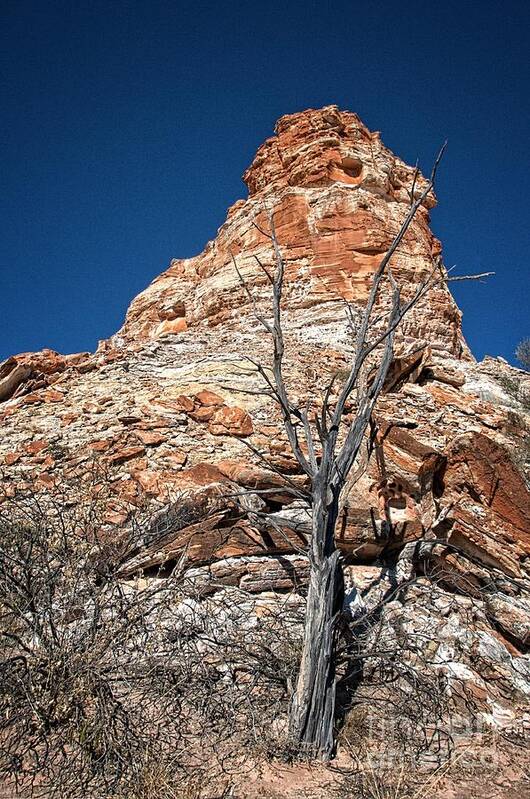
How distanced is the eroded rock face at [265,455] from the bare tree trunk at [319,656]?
1.96ft

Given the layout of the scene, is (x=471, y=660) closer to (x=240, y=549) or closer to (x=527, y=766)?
(x=527, y=766)

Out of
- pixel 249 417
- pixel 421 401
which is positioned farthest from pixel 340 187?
pixel 249 417

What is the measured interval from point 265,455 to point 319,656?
13.2 ft

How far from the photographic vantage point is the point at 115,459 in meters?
8.30

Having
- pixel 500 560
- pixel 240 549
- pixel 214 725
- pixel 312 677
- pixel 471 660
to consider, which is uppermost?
pixel 500 560

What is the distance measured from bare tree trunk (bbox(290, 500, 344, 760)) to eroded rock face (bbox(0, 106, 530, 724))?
0.60 m

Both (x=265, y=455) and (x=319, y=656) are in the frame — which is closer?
(x=319, y=656)

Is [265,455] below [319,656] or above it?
above

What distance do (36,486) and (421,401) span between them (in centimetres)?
738

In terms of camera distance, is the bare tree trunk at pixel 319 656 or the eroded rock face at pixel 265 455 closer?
the bare tree trunk at pixel 319 656

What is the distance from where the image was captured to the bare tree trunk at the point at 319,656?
4.59 metres

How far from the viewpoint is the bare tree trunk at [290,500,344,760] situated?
4.59 meters

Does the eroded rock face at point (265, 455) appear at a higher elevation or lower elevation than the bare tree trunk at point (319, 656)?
higher

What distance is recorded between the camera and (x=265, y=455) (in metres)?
8.50
